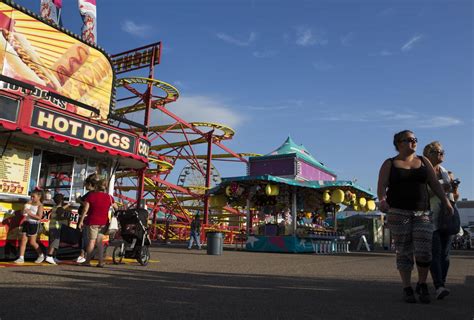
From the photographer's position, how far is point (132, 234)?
27.3ft

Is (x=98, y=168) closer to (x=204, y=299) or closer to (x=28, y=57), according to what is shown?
(x=28, y=57)

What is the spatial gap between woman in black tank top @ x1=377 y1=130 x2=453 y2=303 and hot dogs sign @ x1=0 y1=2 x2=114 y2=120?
29.8 ft

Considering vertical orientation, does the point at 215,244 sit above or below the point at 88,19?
below

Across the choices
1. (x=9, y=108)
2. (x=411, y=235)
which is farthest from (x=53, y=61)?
(x=411, y=235)

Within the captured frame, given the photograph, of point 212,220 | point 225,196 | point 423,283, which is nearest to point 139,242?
point 423,283

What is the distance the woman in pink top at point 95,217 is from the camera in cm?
746

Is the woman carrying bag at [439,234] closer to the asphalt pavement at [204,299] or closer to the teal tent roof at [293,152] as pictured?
the asphalt pavement at [204,299]

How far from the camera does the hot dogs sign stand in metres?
9.91

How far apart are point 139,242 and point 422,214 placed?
573cm

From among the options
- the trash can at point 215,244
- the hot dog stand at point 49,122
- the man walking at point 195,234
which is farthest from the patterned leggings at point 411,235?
the man walking at point 195,234

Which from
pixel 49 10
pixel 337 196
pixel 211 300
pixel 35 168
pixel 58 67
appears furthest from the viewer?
pixel 337 196

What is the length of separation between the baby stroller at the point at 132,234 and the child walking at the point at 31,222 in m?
1.51

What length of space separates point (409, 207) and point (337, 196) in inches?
515

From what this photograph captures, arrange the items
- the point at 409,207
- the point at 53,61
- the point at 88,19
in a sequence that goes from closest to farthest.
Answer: the point at 409,207 → the point at 53,61 → the point at 88,19
